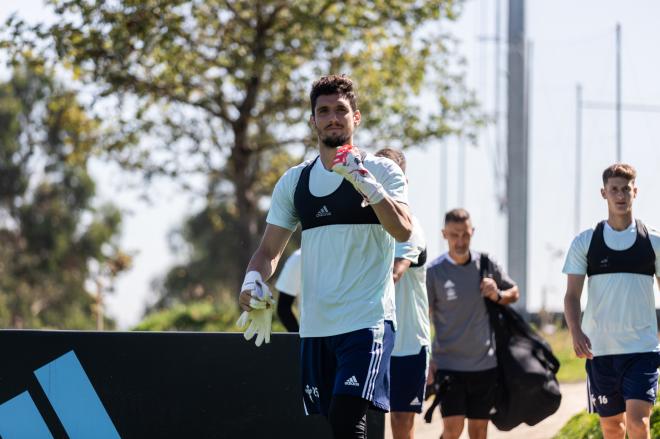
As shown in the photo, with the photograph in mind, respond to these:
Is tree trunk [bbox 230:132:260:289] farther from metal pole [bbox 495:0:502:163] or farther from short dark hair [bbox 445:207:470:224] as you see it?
short dark hair [bbox 445:207:470:224]

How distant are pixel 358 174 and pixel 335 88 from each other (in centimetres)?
63

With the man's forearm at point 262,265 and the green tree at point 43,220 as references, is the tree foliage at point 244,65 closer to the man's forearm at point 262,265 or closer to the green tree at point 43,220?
the man's forearm at point 262,265

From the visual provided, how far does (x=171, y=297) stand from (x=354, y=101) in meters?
50.2

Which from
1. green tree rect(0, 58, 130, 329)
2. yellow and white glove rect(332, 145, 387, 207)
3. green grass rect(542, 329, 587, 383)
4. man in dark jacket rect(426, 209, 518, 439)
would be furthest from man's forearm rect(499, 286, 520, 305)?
green tree rect(0, 58, 130, 329)

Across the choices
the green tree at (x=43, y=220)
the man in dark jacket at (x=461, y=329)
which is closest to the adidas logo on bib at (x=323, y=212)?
the man in dark jacket at (x=461, y=329)

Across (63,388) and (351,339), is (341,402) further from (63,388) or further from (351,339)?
(63,388)

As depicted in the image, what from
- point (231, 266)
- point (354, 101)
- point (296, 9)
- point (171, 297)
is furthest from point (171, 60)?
point (171, 297)

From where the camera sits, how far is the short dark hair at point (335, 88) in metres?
5.75

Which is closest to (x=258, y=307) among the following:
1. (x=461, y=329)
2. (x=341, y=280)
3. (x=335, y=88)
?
(x=341, y=280)

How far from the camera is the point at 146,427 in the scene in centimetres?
763

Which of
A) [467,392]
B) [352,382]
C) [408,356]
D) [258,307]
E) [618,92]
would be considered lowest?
[467,392]

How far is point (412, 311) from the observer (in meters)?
7.68

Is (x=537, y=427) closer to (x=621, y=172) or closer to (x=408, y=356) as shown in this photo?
(x=408, y=356)

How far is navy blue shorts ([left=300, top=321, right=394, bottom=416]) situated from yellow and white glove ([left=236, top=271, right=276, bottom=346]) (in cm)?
24
